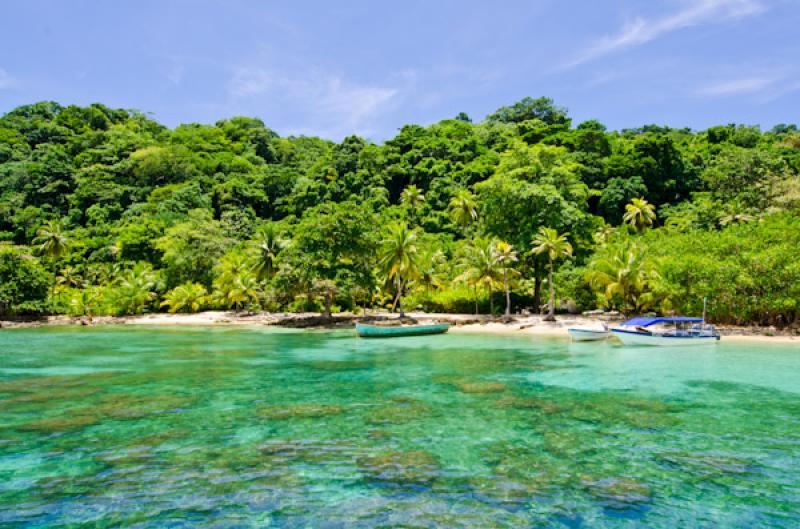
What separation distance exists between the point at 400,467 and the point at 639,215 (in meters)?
55.7

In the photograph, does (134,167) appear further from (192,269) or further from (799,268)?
(799,268)

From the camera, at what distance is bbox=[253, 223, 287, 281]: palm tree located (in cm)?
4675

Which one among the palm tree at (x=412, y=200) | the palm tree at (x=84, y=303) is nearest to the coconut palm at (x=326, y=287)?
the palm tree at (x=84, y=303)

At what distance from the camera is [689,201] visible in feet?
213

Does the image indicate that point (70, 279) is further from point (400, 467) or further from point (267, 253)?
point (400, 467)

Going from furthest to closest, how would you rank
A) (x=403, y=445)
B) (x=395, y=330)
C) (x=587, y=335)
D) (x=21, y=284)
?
1. (x=21, y=284)
2. (x=395, y=330)
3. (x=587, y=335)
4. (x=403, y=445)

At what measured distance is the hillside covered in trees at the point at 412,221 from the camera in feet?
122

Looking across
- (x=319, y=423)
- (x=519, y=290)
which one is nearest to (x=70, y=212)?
(x=519, y=290)

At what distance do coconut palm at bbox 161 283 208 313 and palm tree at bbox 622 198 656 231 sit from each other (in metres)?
47.6

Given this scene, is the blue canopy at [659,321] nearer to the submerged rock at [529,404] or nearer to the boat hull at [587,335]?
the boat hull at [587,335]

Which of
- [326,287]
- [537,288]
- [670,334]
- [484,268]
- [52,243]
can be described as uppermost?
[52,243]

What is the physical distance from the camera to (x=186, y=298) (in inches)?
2044

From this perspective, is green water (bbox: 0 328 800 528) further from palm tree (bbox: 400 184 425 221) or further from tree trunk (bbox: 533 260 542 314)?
palm tree (bbox: 400 184 425 221)

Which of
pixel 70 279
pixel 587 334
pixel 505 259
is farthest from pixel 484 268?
pixel 70 279
